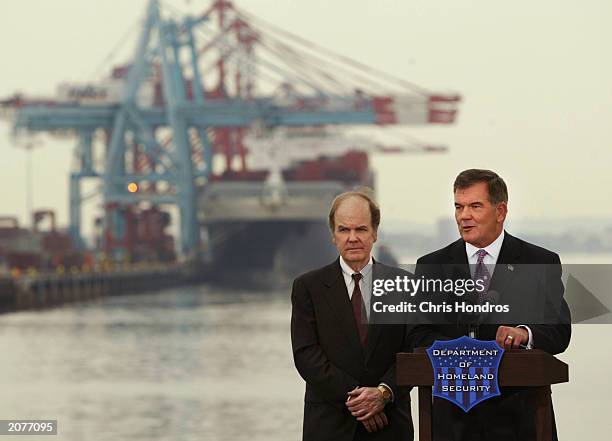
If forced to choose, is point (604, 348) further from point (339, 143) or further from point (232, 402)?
point (339, 143)

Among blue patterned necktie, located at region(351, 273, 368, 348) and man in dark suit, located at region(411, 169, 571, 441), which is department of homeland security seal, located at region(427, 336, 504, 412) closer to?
man in dark suit, located at region(411, 169, 571, 441)

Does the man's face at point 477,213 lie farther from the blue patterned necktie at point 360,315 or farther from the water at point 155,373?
the water at point 155,373

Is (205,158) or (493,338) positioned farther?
(205,158)

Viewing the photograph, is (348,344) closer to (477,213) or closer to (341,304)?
(341,304)

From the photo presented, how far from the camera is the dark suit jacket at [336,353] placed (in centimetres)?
429

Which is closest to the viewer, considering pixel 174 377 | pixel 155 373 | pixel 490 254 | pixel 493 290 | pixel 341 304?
pixel 493 290

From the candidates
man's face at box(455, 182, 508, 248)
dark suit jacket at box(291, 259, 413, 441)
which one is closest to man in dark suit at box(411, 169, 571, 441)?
man's face at box(455, 182, 508, 248)

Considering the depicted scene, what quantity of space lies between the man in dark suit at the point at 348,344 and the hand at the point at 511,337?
1.16 feet

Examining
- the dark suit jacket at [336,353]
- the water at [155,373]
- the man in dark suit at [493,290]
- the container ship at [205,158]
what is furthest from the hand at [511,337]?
the container ship at [205,158]

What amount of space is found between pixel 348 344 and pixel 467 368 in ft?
1.41

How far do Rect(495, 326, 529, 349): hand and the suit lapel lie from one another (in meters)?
0.45

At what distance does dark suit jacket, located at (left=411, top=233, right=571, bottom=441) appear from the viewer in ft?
13.5

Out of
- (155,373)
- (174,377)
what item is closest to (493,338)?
(174,377)

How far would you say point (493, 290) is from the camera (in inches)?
163
